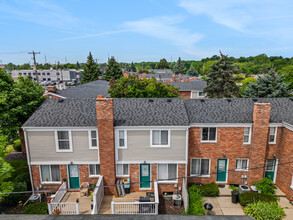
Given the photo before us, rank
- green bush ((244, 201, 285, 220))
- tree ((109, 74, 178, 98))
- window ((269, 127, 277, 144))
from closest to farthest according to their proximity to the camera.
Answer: green bush ((244, 201, 285, 220))
window ((269, 127, 277, 144))
tree ((109, 74, 178, 98))

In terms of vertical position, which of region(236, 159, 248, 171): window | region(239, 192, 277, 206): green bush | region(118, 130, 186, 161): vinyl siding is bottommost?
region(239, 192, 277, 206): green bush

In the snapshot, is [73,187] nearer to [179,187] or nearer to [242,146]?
[179,187]

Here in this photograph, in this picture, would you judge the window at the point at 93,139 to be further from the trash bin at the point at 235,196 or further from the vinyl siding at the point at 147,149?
the trash bin at the point at 235,196

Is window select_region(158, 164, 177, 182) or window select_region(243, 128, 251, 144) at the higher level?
window select_region(243, 128, 251, 144)

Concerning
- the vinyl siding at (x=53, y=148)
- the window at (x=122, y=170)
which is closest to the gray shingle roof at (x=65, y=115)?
the vinyl siding at (x=53, y=148)

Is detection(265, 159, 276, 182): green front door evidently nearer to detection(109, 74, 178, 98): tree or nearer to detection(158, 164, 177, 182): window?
detection(158, 164, 177, 182): window

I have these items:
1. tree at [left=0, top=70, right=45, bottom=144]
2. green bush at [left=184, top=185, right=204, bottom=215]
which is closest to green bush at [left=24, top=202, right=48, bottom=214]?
tree at [left=0, top=70, right=45, bottom=144]

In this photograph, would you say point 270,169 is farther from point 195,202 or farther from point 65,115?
point 65,115
